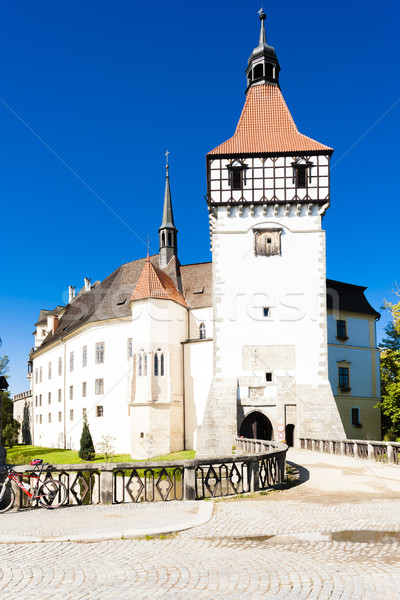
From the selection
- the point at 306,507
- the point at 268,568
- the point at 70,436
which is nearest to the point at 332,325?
the point at 70,436

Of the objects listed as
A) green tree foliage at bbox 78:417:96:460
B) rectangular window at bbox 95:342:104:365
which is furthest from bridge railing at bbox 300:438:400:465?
rectangular window at bbox 95:342:104:365

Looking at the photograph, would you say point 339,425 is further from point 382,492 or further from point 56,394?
point 56,394

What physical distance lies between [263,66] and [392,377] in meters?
23.1

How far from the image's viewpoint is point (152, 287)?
35.4 m

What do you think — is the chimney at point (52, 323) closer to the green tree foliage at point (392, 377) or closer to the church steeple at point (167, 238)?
the church steeple at point (167, 238)

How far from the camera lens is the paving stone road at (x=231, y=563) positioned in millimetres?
5570

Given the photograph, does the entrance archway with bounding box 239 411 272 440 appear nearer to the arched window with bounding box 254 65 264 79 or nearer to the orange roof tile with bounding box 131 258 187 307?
the orange roof tile with bounding box 131 258 187 307

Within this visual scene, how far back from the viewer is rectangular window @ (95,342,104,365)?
131 feet

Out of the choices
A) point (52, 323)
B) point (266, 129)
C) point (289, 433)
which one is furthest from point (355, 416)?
point (52, 323)

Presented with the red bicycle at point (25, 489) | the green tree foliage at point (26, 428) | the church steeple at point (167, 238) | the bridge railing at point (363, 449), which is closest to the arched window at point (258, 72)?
the church steeple at point (167, 238)

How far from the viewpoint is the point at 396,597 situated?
210 inches

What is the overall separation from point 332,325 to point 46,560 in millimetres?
34822

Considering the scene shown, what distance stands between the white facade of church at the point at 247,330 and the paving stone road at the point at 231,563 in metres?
19.3

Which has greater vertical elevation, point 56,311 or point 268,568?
point 56,311
